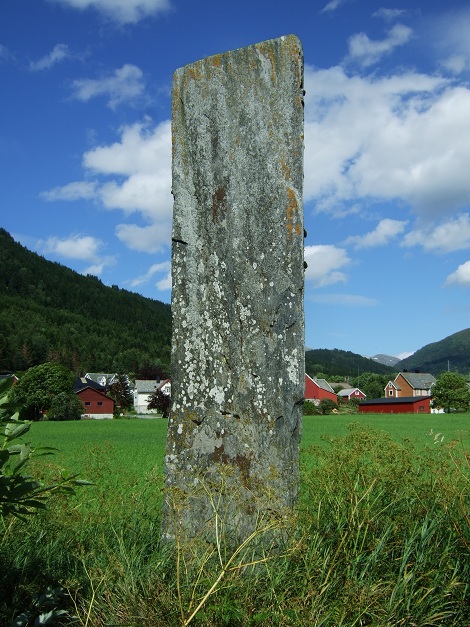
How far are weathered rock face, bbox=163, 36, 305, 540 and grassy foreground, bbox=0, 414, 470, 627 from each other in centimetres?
36

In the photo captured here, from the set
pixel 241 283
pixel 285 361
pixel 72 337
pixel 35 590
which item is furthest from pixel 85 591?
pixel 72 337

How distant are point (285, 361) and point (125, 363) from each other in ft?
465

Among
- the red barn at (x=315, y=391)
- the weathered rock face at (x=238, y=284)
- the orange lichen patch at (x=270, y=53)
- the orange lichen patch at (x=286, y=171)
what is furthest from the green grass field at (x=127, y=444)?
the red barn at (x=315, y=391)

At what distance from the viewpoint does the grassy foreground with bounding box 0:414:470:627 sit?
2.94 meters

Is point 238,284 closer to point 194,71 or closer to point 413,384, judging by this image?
point 194,71

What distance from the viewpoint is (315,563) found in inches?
126

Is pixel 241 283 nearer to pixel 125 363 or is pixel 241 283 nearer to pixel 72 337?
pixel 125 363

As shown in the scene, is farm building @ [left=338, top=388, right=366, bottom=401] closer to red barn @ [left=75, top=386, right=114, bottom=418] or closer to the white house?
the white house

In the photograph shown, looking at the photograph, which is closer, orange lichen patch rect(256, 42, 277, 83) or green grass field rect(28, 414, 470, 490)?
orange lichen patch rect(256, 42, 277, 83)

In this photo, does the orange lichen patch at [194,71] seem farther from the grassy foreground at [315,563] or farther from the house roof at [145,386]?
the house roof at [145,386]

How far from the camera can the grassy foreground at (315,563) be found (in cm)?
294

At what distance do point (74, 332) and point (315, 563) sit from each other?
16144cm

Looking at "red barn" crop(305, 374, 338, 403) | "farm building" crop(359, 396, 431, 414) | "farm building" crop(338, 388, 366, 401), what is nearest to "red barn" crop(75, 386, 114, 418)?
"red barn" crop(305, 374, 338, 403)

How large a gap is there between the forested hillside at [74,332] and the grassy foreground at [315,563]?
130 meters
